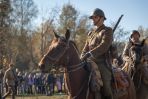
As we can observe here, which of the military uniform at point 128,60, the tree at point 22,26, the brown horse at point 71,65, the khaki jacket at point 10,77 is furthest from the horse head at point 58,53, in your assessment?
the tree at point 22,26

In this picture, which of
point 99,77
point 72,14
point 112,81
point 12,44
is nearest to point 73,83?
point 99,77

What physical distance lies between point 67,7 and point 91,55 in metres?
69.0

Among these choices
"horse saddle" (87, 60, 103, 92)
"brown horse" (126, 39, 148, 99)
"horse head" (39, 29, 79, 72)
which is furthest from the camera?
"brown horse" (126, 39, 148, 99)

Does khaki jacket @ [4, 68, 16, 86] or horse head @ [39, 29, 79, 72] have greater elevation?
horse head @ [39, 29, 79, 72]

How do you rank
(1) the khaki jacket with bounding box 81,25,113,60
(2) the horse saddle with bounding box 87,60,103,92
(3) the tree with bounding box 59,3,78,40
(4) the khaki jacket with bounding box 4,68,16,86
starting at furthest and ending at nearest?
(3) the tree with bounding box 59,3,78,40, (4) the khaki jacket with bounding box 4,68,16,86, (1) the khaki jacket with bounding box 81,25,113,60, (2) the horse saddle with bounding box 87,60,103,92

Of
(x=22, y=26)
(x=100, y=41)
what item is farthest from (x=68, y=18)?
(x=100, y=41)

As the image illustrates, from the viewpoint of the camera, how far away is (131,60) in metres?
15.7

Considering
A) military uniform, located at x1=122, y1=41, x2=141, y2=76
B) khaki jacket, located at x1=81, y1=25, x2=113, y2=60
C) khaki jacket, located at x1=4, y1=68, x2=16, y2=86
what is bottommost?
khaki jacket, located at x1=4, y1=68, x2=16, y2=86

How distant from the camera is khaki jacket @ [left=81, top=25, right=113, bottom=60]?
1216 cm

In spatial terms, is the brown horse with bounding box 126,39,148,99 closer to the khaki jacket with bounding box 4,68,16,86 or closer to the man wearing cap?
the man wearing cap

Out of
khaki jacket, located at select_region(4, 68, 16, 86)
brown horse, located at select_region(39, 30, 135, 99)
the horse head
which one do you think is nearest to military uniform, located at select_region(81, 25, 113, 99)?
brown horse, located at select_region(39, 30, 135, 99)

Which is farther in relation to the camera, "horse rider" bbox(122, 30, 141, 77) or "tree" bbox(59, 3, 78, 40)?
"tree" bbox(59, 3, 78, 40)

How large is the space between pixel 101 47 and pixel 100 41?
0.34m

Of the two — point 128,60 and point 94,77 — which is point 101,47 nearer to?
point 94,77
